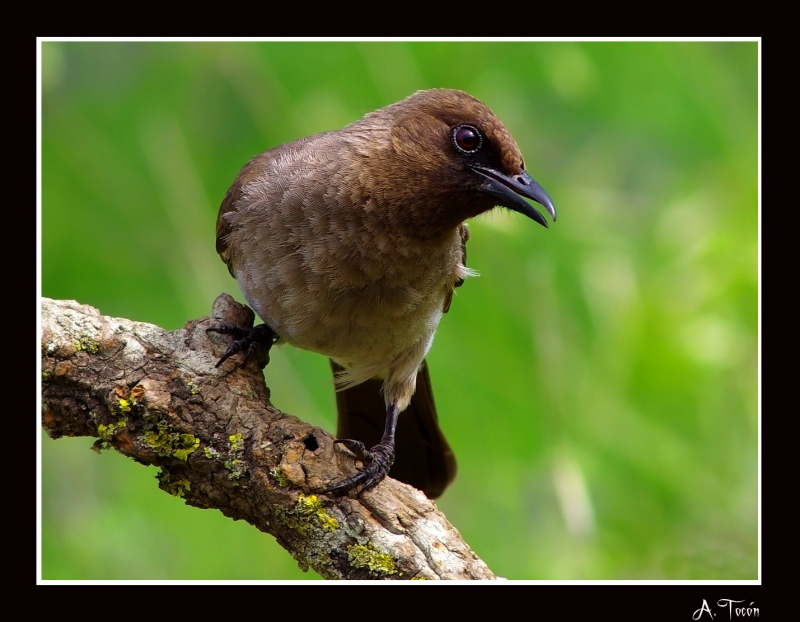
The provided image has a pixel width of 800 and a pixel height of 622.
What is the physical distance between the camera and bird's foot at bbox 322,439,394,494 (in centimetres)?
432

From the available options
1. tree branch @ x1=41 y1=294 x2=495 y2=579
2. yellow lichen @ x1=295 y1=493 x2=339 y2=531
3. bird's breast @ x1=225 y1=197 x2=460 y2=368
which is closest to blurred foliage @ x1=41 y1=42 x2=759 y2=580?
bird's breast @ x1=225 y1=197 x2=460 y2=368

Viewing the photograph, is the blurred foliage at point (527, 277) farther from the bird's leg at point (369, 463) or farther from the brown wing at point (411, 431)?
the bird's leg at point (369, 463)

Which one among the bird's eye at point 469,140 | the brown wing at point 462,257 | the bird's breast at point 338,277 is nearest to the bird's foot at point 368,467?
the bird's breast at point 338,277

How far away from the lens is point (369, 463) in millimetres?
4594

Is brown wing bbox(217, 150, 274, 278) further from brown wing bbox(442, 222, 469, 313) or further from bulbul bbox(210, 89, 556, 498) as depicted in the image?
brown wing bbox(442, 222, 469, 313)

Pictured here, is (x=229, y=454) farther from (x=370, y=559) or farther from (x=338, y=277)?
(x=338, y=277)

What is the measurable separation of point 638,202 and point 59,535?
4373 millimetres

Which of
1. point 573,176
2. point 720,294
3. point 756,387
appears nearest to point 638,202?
point 573,176

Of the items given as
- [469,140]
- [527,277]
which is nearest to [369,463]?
[469,140]

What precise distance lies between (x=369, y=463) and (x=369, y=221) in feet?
4.09

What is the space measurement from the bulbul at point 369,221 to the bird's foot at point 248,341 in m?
0.01

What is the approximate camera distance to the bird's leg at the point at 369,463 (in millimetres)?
4328

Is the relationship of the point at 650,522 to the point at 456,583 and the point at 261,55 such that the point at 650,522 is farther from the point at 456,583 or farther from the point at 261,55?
the point at 261,55

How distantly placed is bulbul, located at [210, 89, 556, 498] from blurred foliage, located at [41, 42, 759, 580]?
2.81 ft
